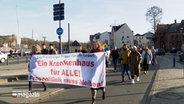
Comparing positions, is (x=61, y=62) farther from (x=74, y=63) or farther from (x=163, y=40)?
(x=163, y=40)

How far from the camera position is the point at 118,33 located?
12700 centimetres

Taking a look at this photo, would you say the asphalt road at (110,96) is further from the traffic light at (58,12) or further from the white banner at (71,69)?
the traffic light at (58,12)

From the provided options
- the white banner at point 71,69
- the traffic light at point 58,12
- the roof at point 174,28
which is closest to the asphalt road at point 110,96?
the white banner at point 71,69

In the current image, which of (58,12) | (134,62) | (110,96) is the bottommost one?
(110,96)

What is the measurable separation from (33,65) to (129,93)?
3.57 m

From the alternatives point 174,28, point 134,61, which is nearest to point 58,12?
point 134,61

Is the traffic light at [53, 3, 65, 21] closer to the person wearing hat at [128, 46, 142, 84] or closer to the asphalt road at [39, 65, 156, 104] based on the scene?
the person wearing hat at [128, 46, 142, 84]

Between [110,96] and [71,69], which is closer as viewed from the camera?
[71,69]

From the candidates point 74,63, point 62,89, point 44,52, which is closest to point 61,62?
point 74,63

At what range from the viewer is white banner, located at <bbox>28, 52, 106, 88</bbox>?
31.3ft

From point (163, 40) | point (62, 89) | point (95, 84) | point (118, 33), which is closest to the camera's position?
point (95, 84)

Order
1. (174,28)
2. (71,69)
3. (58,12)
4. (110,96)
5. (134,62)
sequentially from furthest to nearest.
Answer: (174,28) → (58,12) → (134,62) → (110,96) → (71,69)

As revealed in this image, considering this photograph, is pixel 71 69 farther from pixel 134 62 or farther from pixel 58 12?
pixel 58 12

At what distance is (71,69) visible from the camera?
10141 millimetres
